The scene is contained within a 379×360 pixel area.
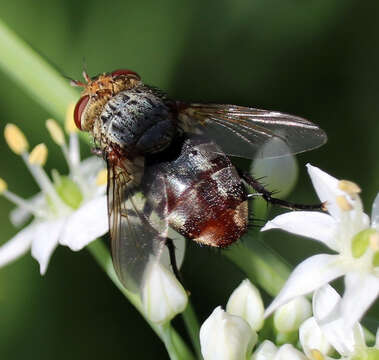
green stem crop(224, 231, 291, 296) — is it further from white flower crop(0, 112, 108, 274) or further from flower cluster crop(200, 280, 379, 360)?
white flower crop(0, 112, 108, 274)

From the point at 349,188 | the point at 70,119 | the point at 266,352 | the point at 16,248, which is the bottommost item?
the point at 16,248

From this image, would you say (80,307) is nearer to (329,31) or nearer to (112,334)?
(112,334)

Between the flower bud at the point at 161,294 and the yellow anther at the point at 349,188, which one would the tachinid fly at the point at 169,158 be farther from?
the yellow anther at the point at 349,188

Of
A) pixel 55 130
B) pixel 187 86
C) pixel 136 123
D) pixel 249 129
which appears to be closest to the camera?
pixel 136 123

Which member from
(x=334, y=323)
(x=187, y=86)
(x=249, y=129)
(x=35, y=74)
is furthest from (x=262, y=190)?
(x=187, y=86)

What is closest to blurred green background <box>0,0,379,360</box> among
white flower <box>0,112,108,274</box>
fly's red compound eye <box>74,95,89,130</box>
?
white flower <box>0,112,108,274</box>

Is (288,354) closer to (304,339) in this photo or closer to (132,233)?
(304,339)
